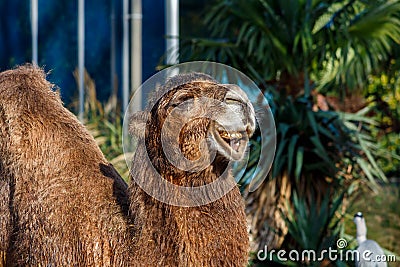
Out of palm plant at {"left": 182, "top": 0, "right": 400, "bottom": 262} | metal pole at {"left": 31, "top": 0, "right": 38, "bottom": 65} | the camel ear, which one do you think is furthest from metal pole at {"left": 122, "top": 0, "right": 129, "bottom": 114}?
the camel ear

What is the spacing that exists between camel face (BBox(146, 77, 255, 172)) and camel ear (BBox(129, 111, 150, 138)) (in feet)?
0.43

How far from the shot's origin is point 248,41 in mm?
8938

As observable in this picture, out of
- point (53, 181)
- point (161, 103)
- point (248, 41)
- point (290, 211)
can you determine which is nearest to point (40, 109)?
point (53, 181)

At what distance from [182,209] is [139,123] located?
1.35 feet

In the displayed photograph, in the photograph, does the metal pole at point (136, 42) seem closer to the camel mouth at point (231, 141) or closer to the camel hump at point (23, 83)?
the camel hump at point (23, 83)

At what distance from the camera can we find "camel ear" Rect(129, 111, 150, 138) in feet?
10.9

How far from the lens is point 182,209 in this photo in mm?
3252

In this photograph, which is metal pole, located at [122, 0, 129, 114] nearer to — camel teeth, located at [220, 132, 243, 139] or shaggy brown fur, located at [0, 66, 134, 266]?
shaggy brown fur, located at [0, 66, 134, 266]

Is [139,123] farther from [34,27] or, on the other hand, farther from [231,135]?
[34,27]

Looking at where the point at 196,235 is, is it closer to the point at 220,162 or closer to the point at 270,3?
the point at 220,162

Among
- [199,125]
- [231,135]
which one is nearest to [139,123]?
[199,125]

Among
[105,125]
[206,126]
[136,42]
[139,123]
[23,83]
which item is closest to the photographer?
[206,126]

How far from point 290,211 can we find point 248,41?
6.90 feet

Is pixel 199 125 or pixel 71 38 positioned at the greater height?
pixel 71 38
